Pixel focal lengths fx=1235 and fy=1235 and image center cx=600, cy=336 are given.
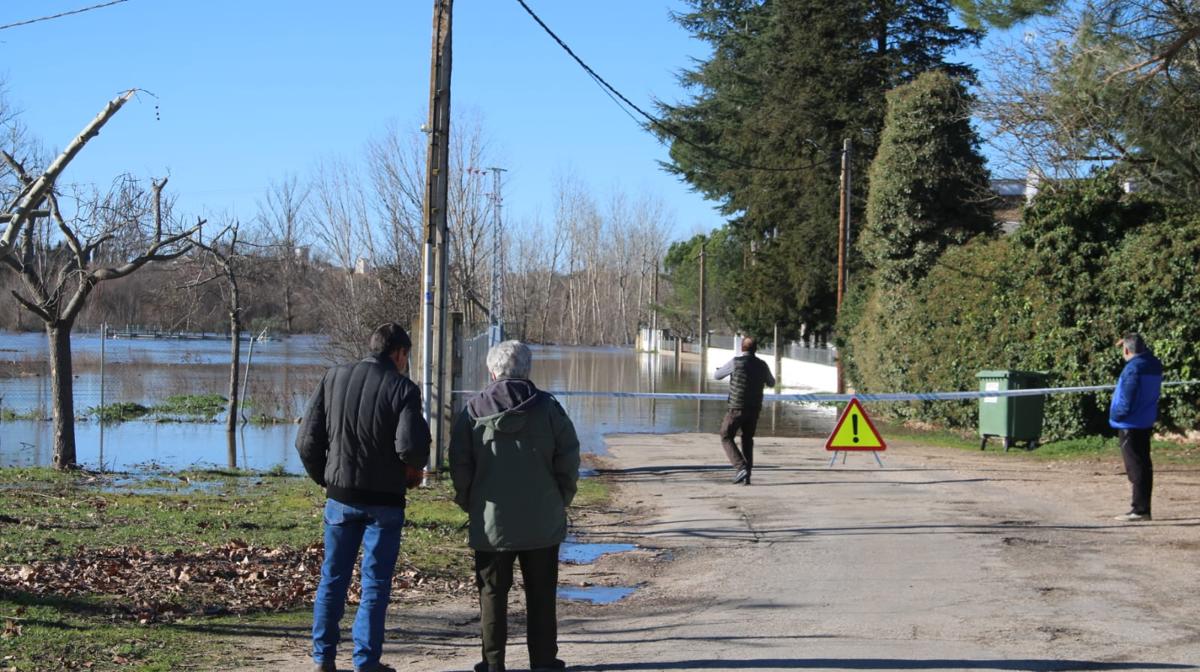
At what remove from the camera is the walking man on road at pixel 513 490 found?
598 cm

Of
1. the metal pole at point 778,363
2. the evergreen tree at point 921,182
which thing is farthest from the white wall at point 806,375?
the evergreen tree at point 921,182

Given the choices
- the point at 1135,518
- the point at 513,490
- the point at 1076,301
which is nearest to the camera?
the point at 513,490

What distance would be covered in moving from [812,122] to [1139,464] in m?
30.7

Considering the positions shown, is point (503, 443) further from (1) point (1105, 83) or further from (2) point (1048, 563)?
(1) point (1105, 83)

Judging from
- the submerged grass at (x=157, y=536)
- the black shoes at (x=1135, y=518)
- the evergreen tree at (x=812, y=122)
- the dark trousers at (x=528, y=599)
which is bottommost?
the submerged grass at (x=157, y=536)

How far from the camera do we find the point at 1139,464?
11.4 meters

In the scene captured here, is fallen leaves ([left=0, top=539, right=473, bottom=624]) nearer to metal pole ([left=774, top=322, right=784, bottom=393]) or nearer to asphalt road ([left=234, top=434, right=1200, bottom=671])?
asphalt road ([left=234, top=434, right=1200, bottom=671])

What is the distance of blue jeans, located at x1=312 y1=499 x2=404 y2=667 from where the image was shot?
616 cm

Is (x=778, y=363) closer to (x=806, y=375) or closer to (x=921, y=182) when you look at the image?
(x=806, y=375)

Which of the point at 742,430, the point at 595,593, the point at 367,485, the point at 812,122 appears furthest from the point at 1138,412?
the point at 812,122

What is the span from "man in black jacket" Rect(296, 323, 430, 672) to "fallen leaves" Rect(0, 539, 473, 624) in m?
1.73

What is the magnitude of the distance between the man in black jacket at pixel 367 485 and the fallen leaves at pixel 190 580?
1.73m

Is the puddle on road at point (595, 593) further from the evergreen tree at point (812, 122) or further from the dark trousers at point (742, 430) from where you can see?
the evergreen tree at point (812, 122)

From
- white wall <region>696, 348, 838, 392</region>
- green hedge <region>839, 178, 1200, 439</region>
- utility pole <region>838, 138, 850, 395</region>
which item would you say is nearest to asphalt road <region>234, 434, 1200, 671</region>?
green hedge <region>839, 178, 1200, 439</region>
